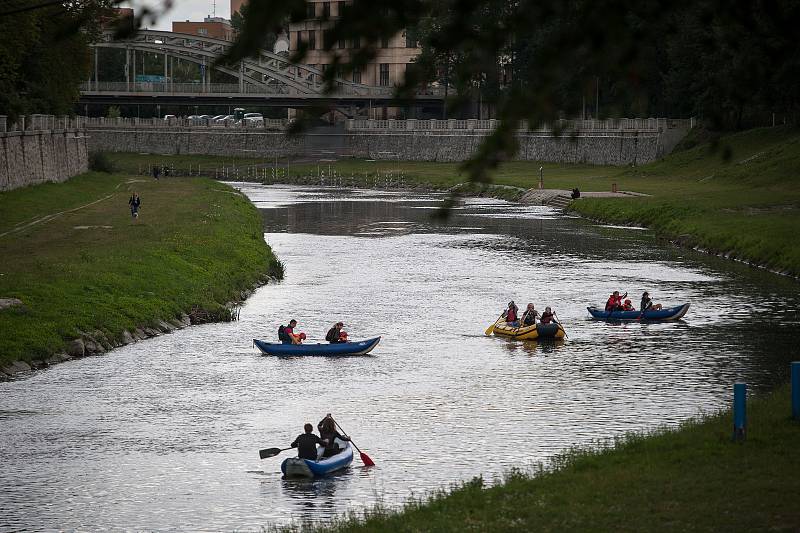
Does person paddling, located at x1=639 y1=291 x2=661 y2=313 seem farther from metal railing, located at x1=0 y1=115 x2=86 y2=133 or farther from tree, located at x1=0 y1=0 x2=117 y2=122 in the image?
metal railing, located at x1=0 y1=115 x2=86 y2=133

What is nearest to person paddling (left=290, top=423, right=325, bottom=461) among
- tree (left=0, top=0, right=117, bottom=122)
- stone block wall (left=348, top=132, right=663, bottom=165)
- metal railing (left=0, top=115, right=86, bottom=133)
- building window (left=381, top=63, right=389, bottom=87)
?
tree (left=0, top=0, right=117, bottom=122)

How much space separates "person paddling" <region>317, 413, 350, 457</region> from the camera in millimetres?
28969

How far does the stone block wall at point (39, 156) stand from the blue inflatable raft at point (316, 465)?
59106 millimetres

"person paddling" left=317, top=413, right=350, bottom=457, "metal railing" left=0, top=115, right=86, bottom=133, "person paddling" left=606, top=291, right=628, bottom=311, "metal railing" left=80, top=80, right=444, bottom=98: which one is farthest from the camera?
"metal railing" left=80, top=80, right=444, bottom=98

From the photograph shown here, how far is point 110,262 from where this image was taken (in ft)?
183

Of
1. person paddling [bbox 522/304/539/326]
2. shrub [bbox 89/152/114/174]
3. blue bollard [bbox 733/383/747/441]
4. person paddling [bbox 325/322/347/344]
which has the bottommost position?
person paddling [bbox 325/322/347/344]

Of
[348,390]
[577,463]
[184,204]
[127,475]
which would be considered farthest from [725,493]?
[184,204]

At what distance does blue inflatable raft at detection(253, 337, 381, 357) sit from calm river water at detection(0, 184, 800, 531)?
0.38m

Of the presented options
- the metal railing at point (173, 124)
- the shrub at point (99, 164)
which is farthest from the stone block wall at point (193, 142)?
the shrub at point (99, 164)

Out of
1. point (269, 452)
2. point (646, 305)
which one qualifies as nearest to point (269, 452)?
A: point (269, 452)

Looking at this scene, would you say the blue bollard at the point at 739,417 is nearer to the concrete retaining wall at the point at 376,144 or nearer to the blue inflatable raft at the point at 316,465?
the blue inflatable raft at the point at 316,465

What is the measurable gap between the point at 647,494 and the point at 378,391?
672 inches

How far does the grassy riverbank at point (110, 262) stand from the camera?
44469 millimetres

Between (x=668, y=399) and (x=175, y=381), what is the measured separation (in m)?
13.8
